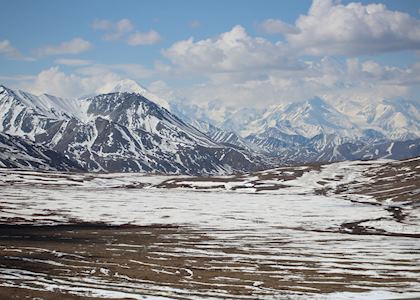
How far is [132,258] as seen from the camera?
7425 centimetres

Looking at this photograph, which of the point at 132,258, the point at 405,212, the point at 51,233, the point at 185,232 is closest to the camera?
the point at 132,258

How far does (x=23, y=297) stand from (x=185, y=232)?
77.0 meters

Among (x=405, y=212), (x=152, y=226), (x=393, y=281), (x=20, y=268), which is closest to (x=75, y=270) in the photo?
(x=20, y=268)

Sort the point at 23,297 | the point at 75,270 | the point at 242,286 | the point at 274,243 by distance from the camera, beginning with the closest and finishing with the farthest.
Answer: the point at 23,297 < the point at 242,286 < the point at 75,270 < the point at 274,243

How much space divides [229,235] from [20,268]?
61955 millimetres

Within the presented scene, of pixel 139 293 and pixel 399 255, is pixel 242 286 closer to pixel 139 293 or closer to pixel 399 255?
pixel 139 293

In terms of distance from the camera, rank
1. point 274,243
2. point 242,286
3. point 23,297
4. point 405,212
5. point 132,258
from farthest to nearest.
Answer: point 405,212, point 274,243, point 132,258, point 242,286, point 23,297

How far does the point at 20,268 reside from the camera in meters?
58.7

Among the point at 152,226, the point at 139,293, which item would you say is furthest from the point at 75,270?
the point at 152,226

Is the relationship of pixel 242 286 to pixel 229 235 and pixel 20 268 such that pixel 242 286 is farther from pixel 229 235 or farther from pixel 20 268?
pixel 229 235

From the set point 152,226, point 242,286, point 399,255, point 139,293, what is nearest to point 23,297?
point 139,293

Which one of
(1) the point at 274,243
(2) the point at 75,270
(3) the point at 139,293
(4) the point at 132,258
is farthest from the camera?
(1) the point at 274,243

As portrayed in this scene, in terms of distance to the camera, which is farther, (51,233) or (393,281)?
(51,233)

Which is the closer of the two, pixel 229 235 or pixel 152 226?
pixel 229 235
